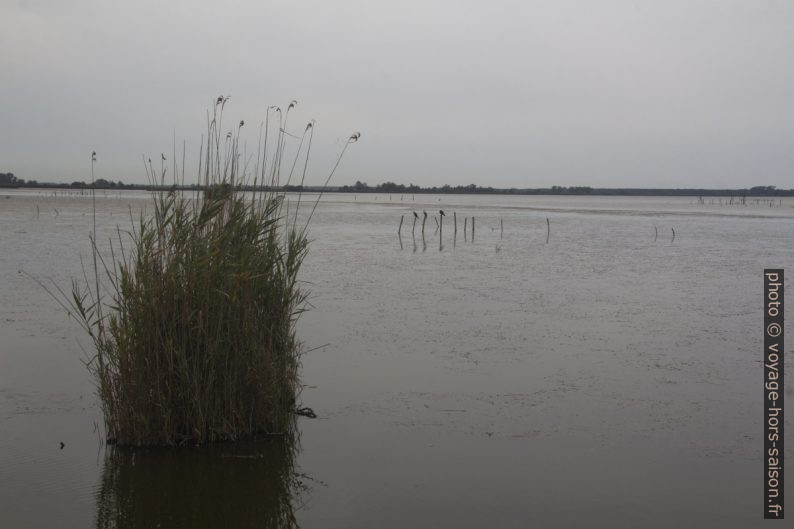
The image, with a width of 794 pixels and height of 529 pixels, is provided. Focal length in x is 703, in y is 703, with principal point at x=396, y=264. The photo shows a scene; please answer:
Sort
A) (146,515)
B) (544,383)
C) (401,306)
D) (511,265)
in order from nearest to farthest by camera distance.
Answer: (146,515), (544,383), (401,306), (511,265)

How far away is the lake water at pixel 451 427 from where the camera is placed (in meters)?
4.96

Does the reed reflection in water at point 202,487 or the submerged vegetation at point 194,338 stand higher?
the submerged vegetation at point 194,338

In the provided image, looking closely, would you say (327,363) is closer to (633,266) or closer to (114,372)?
(114,372)

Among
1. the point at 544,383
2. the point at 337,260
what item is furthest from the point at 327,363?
the point at 337,260

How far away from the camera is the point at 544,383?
7949mm

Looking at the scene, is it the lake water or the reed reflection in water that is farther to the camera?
the lake water

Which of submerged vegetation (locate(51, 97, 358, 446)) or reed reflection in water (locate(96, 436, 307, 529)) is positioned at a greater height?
submerged vegetation (locate(51, 97, 358, 446))

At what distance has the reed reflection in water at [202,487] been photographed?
4.74 meters

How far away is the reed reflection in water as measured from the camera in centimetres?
474

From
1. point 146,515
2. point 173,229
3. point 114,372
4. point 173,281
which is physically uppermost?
point 173,229

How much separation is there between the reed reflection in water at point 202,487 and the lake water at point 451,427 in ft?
0.05

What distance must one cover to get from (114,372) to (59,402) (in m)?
1.47

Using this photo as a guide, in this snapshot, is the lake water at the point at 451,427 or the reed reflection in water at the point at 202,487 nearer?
the reed reflection in water at the point at 202,487

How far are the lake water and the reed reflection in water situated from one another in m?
0.02
